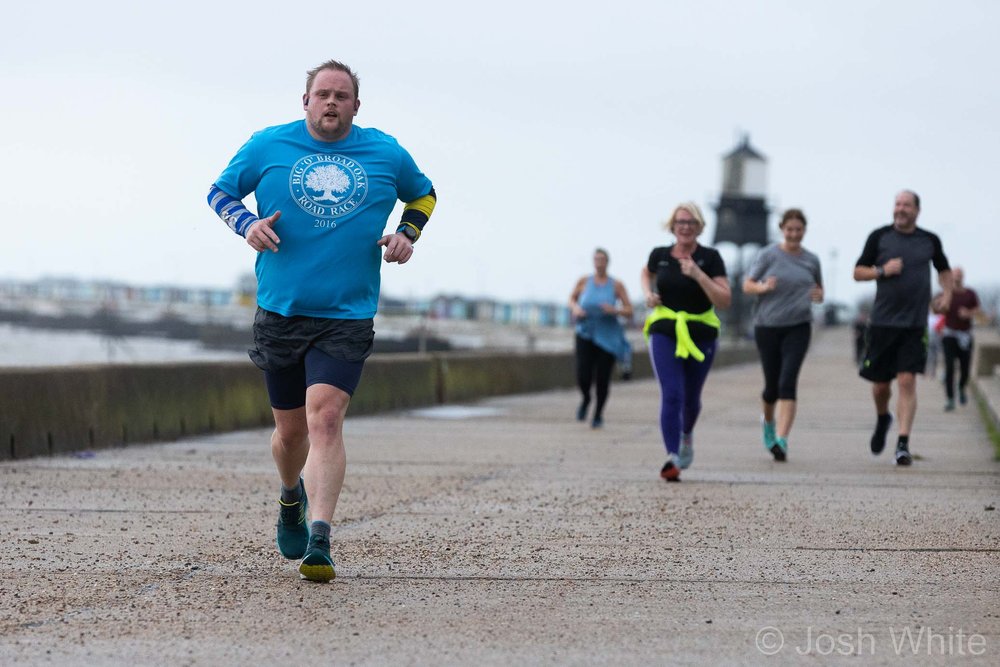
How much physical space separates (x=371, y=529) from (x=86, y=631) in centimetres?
240

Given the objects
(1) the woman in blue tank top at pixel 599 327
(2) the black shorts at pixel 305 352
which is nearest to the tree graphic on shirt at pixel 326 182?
(2) the black shorts at pixel 305 352

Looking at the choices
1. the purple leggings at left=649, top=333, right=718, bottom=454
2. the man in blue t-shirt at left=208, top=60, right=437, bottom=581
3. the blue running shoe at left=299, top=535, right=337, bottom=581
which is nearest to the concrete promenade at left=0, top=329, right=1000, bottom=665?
the blue running shoe at left=299, top=535, right=337, bottom=581

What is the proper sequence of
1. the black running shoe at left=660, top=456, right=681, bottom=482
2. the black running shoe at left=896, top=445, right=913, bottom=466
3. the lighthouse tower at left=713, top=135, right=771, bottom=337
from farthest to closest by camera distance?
the lighthouse tower at left=713, top=135, right=771, bottom=337
the black running shoe at left=896, top=445, right=913, bottom=466
the black running shoe at left=660, top=456, right=681, bottom=482

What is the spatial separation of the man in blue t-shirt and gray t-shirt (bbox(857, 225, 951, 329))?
5.65 m

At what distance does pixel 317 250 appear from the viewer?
5.59m

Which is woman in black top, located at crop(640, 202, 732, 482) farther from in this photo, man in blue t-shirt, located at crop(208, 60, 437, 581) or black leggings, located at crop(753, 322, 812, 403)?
man in blue t-shirt, located at crop(208, 60, 437, 581)

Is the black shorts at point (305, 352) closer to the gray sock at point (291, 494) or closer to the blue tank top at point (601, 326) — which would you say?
the gray sock at point (291, 494)

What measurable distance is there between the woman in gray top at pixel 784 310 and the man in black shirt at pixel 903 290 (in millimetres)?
430

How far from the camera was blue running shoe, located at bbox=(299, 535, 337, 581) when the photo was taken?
17.3 ft

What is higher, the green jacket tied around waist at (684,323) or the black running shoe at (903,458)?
the green jacket tied around waist at (684,323)

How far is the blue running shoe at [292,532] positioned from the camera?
5703 mm


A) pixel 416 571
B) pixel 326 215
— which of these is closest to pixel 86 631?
pixel 416 571

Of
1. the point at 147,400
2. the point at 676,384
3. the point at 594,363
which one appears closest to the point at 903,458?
the point at 676,384

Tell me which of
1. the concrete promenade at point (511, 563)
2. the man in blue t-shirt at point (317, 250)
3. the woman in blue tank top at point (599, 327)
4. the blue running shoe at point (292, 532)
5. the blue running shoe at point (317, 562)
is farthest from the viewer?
the woman in blue tank top at point (599, 327)
